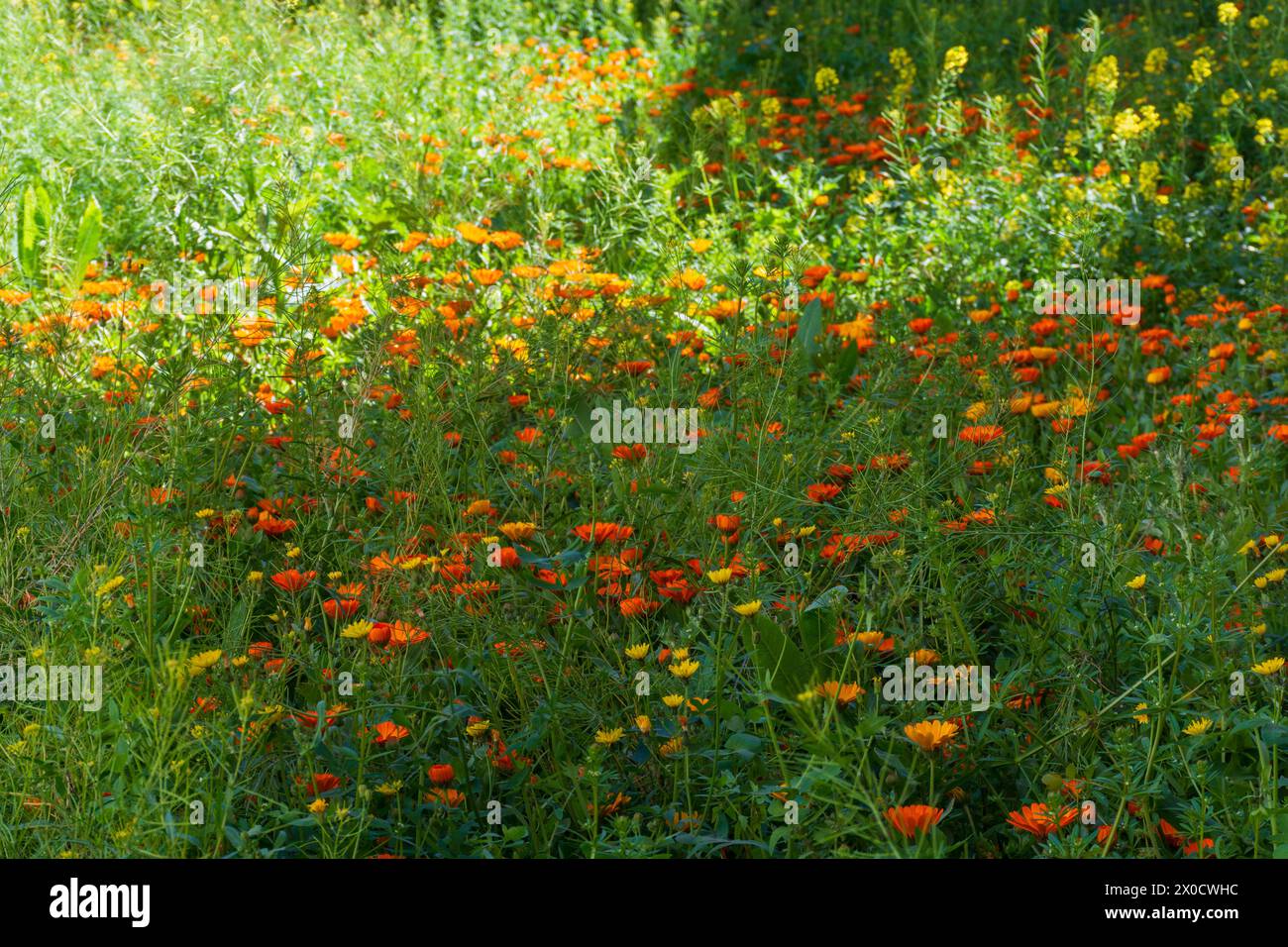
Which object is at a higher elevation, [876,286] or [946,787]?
[876,286]

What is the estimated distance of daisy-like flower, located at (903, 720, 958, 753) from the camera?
6.38 ft

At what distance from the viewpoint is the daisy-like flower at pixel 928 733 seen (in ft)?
6.38

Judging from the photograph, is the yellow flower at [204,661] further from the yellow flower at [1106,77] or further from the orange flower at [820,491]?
the yellow flower at [1106,77]

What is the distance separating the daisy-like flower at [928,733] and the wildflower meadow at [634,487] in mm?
17

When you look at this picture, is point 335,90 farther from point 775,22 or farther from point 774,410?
point 774,410

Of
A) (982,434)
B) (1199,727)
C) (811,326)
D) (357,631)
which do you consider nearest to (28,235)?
(811,326)

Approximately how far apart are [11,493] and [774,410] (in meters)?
1.69

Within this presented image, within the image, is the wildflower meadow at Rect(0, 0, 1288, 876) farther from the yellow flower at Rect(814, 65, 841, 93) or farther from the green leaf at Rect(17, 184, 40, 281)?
the yellow flower at Rect(814, 65, 841, 93)

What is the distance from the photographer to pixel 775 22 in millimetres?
7547

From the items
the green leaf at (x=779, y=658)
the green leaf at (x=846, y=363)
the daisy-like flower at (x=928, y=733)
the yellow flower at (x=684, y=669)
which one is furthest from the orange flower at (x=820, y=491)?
the green leaf at (x=846, y=363)

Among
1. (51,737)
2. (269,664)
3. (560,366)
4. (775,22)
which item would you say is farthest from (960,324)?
(775,22)

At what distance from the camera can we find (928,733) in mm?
1947

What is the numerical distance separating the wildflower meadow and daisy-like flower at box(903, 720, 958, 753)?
0.02m
